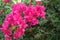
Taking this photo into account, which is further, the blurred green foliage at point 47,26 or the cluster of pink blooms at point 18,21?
the blurred green foliage at point 47,26

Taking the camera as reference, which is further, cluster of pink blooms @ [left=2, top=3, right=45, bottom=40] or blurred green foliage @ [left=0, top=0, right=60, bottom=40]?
blurred green foliage @ [left=0, top=0, right=60, bottom=40]

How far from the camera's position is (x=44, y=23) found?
7.86 ft

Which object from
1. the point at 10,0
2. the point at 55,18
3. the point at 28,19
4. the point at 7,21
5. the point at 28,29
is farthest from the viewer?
the point at 10,0

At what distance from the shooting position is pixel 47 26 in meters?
→ 2.46

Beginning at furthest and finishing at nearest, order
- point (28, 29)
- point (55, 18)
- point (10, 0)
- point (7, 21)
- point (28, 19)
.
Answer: point (10, 0) → point (55, 18) → point (28, 29) → point (28, 19) → point (7, 21)

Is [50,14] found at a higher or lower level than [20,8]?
lower

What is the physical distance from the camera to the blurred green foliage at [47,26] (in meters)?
2.31

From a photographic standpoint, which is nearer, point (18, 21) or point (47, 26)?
point (18, 21)

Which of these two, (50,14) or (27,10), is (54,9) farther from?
(27,10)

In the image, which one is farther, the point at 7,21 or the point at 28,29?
the point at 28,29

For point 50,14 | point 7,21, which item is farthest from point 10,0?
point 7,21

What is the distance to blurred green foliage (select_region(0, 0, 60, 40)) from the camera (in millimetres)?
2307

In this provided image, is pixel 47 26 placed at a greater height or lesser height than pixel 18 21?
lesser

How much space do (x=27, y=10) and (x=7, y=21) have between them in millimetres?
263
